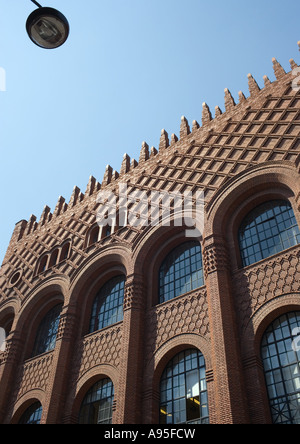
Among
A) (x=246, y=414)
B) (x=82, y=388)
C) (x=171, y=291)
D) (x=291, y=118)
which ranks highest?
(x=291, y=118)

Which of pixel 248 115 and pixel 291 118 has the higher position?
pixel 248 115

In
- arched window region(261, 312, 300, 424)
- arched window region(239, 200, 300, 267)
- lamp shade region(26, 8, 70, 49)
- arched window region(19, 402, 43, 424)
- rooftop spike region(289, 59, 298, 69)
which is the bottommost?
arched window region(261, 312, 300, 424)

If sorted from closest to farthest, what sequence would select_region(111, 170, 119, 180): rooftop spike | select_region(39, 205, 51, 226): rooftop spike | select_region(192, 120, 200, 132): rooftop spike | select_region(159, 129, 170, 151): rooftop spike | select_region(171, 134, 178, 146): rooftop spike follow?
select_region(192, 120, 200, 132): rooftop spike < select_region(171, 134, 178, 146): rooftop spike < select_region(159, 129, 170, 151): rooftop spike < select_region(111, 170, 119, 180): rooftop spike < select_region(39, 205, 51, 226): rooftop spike

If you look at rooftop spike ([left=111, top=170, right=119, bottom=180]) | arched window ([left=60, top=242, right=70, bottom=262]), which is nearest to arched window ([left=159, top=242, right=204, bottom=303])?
arched window ([left=60, top=242, right=70, bottom=262])

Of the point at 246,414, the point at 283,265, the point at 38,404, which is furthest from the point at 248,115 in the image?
the point at 38,404

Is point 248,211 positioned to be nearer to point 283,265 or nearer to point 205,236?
point 205,236

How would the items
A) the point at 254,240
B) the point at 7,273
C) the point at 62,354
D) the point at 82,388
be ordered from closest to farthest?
the point at 254,240 → the point at 82,388 → the point at 62,354 → the point at 7,273

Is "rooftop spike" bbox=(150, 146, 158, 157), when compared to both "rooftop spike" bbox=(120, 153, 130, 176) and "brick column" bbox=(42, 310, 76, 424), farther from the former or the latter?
"brick column" bbox=(42, 310, 76, 424)

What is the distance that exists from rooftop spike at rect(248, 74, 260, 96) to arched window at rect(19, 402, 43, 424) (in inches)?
625

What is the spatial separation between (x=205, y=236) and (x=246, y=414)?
610 cm

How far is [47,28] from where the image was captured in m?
7.55

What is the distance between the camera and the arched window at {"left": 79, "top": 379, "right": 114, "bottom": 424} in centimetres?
1523

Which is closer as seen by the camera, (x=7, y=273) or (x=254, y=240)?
(x=254, y=240)

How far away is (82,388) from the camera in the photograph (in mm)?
16266
